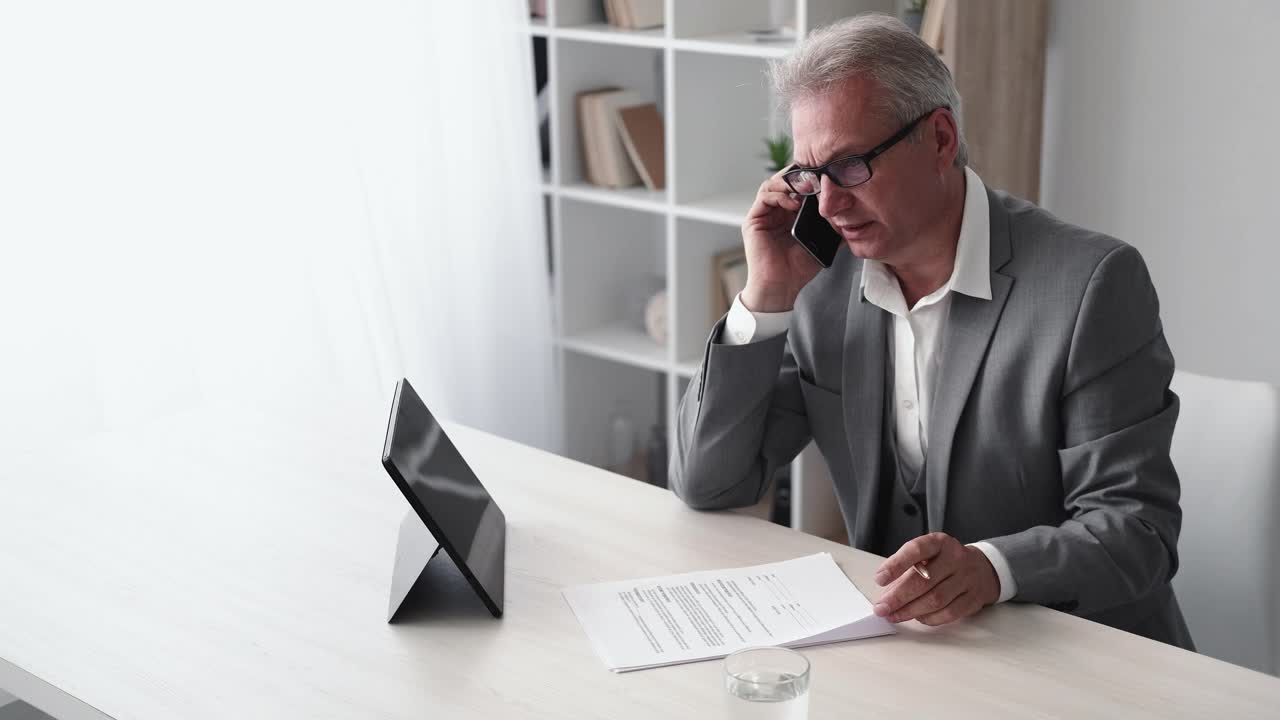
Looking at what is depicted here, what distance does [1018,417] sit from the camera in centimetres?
172

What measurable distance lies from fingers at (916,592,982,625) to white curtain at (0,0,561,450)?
6.25ft

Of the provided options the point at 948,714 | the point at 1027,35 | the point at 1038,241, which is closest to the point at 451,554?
the point at 948,714

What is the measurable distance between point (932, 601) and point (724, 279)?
2.04m

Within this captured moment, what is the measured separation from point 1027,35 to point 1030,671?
1894 millimetres

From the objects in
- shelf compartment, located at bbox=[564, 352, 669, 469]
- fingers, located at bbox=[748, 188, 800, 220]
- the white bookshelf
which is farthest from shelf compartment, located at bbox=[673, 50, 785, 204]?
fingers, located at bbox=[748, 188, 800, 220]

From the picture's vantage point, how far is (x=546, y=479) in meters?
1.93

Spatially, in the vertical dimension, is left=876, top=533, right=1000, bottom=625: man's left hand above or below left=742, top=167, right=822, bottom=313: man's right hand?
below

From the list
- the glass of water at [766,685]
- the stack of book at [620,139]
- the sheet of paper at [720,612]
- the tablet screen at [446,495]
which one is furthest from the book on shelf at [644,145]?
the glass of water at [766,685]

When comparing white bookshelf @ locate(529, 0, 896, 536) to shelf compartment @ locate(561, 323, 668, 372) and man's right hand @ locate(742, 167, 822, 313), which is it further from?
man's right hand @ locate(742, 167, 822, 313)

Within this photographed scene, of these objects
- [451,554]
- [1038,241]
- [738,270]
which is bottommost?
[738,270]

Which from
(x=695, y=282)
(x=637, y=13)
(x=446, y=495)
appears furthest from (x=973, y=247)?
(x=637, y=13)

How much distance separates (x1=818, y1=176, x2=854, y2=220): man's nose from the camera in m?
1.72

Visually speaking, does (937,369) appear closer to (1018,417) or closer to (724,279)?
(1018,417)

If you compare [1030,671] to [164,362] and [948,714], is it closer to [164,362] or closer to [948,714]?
[948,714]
